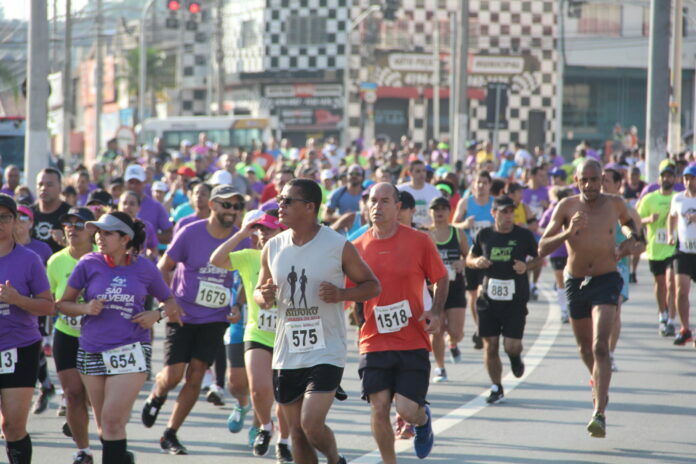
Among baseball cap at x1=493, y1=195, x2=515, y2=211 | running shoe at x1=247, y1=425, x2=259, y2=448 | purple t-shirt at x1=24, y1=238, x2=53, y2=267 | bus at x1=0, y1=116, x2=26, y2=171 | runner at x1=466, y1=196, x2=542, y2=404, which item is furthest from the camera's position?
bus at x1=0, y1=116, x2=26, y2=171

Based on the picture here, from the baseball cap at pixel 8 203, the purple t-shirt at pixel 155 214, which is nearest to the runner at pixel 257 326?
the baseball cap at pixel 8 203

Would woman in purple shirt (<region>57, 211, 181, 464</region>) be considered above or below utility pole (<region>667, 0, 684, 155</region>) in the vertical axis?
below

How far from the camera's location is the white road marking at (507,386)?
848 centimetres

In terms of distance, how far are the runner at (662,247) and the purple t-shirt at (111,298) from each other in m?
8.56

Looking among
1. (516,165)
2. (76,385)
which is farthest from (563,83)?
(76,385)

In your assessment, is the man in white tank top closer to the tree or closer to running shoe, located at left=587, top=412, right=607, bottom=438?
running shoe, located at left=587, top=412, right=607, bottom=438

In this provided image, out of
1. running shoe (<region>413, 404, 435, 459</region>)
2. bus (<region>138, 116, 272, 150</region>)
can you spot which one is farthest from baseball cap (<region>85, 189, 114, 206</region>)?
bus (<region>138, 116, 272, 150</region>)

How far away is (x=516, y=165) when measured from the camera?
93.4 ft

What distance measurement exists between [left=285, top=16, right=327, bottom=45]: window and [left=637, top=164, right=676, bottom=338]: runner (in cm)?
4336

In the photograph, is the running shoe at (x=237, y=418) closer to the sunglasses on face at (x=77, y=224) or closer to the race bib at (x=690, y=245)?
the sunglasses on face at (x=77, y=224)

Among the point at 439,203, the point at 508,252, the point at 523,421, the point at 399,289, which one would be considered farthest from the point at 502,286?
the point at 399,289

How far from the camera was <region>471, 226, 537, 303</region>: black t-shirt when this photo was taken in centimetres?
1071

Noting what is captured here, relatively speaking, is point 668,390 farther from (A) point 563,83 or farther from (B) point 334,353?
(A) point 563,83

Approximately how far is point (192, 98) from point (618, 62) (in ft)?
70.3
